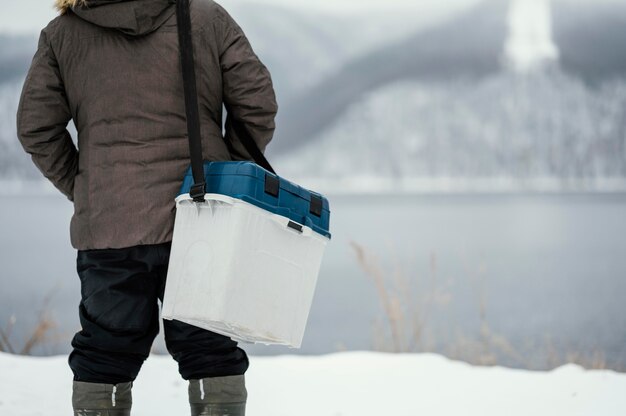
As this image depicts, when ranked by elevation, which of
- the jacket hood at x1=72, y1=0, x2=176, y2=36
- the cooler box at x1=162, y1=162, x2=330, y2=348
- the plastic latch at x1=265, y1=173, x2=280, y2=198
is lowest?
the cooler box at x1=162, y1=162, x2=330, y2=348

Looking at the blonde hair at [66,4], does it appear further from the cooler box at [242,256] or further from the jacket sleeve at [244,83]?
the cooler box at [242,256]

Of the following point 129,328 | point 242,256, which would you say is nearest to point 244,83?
point 242,256

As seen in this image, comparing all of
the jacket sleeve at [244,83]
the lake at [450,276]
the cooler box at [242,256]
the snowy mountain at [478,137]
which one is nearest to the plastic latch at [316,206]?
A: the cooler box at [242,256]

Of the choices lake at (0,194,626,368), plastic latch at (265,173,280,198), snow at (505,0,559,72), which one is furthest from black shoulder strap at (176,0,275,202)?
snow at (505,0,559,72)

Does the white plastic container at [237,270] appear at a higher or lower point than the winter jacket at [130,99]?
lower

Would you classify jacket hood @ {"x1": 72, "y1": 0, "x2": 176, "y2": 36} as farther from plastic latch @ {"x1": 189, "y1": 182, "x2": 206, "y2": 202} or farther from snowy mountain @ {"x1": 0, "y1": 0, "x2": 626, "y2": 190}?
snowy mountain @ {"x1": 0, "y1": 0, "x2": 626, "y2": 190}

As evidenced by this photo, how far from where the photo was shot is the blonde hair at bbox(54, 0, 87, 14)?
1.47 m

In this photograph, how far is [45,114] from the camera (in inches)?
58.9

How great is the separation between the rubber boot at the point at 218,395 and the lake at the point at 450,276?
179 cm

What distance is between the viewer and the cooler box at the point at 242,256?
135cm

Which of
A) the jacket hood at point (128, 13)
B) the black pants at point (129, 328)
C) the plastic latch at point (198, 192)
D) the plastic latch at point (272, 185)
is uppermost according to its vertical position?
the jacket hood at point (128, 13)

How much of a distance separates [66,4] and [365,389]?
1670 mm

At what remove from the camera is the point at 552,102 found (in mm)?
3750

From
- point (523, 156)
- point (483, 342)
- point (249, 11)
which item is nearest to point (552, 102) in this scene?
point (523, 156)
